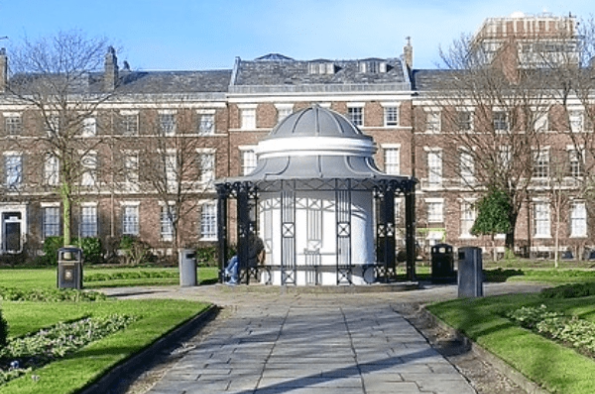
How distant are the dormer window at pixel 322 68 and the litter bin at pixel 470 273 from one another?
41.2 metres

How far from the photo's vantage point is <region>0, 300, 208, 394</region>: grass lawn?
1099 cm

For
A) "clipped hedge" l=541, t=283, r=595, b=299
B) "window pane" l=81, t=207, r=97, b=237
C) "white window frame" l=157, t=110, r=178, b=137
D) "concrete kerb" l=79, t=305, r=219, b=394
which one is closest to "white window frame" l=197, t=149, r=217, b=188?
"white window frame" l=157, t=110, r=178, b=137

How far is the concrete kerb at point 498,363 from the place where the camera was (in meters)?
10.8

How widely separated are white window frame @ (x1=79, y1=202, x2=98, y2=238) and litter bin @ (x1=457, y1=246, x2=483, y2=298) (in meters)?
41.8

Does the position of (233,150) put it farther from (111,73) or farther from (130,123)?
(111,73)

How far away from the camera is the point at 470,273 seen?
79.6 ft

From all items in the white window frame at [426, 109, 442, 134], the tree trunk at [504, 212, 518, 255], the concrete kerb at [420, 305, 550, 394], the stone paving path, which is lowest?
the stone paving path

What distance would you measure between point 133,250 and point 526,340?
45.6 meters

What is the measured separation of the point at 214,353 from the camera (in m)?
14.7

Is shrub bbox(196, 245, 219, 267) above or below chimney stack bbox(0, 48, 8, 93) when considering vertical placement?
below

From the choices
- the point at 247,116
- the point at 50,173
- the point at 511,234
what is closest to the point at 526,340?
the point at 511,234

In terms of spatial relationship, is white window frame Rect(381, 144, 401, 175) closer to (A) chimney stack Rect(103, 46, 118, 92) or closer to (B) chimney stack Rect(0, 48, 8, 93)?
(A) chimney stack Rect(103, 46, 118, 92)

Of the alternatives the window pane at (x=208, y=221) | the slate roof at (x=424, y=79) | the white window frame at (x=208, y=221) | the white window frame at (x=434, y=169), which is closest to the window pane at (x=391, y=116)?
the slate roof at (x=424, y=79)

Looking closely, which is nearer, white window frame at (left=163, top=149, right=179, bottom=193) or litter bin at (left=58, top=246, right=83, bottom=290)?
litter bin at (left=58, top=246, right=83, bottom=290)
